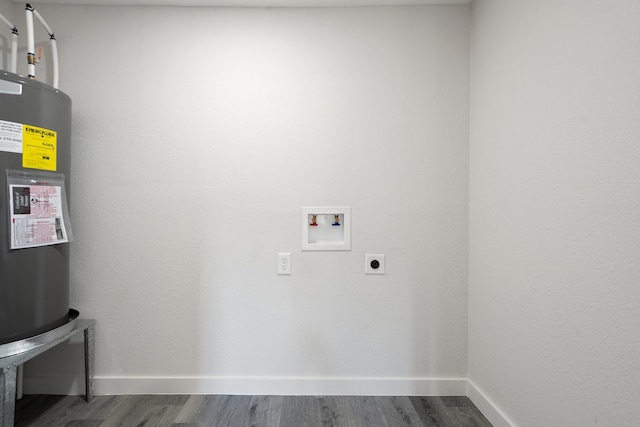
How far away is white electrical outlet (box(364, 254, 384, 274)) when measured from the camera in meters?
1.70

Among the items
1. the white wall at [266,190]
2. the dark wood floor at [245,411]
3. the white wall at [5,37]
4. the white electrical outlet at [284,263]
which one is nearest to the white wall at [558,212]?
the white wall at [266,190]

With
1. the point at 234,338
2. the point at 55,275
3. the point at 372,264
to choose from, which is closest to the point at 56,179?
the point at 55,275

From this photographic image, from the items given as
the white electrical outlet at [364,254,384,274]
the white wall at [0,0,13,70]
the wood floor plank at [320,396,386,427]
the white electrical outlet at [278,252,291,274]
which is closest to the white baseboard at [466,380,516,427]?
the wood floor plank at [320,396,386,427]

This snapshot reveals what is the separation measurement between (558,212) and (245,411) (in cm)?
174

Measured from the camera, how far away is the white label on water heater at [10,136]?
1.19m

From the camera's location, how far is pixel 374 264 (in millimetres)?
1702

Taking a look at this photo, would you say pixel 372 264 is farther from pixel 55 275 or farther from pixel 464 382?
pixel 55 275

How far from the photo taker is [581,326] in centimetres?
98

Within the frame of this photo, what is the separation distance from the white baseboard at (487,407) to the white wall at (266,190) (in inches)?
3.3

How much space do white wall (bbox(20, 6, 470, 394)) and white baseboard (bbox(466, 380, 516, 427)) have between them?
0.27 feet

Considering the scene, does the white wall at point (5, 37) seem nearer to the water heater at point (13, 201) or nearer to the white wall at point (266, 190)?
the white wall at point (266, 190)

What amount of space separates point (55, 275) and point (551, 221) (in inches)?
86.9

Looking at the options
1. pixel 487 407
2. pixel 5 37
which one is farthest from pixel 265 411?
pixel 5 37

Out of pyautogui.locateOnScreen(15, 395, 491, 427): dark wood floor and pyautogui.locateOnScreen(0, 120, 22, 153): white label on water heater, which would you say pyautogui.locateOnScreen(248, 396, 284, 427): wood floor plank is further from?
pyautogui.locateOnScreen(0, 120, 22, 153): white label on water heater
